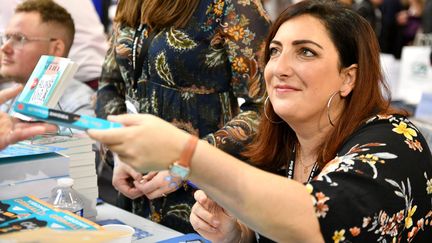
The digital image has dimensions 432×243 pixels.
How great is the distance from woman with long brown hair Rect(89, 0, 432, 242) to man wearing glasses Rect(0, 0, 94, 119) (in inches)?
44.2

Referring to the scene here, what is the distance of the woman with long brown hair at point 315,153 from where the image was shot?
3.49 ft

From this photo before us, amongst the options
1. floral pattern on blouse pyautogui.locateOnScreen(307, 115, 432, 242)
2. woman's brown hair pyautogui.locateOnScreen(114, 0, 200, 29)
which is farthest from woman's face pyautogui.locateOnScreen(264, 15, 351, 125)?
woman's brown hair pyautogui.locateOnScreen(114, 0, 200, 29)

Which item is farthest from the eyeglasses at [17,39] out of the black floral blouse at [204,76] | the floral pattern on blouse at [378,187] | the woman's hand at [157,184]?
the floral pattern on blouse at [378,187]

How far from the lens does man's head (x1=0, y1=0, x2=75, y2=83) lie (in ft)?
7.97

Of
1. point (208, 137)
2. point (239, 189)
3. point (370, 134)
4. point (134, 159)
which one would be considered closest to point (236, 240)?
point (208, 137)

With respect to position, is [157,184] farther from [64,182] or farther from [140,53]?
[140,53]

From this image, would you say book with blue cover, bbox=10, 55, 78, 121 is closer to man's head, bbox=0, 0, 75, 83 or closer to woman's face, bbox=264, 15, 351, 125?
woman's face, bbox=264, 15, 351, 125

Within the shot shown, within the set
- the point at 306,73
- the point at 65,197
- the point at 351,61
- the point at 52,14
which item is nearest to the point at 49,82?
the point at 65,197

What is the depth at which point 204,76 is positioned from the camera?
6.17 feet

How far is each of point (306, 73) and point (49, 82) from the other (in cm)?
61

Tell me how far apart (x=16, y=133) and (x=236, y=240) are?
69 cm

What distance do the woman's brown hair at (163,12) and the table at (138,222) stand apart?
1.98ft

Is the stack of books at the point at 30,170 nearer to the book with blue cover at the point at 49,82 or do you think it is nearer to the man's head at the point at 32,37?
the book with blue cover at the point at 49,82

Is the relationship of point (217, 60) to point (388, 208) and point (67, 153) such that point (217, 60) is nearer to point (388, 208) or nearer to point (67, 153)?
point (67, 153)
